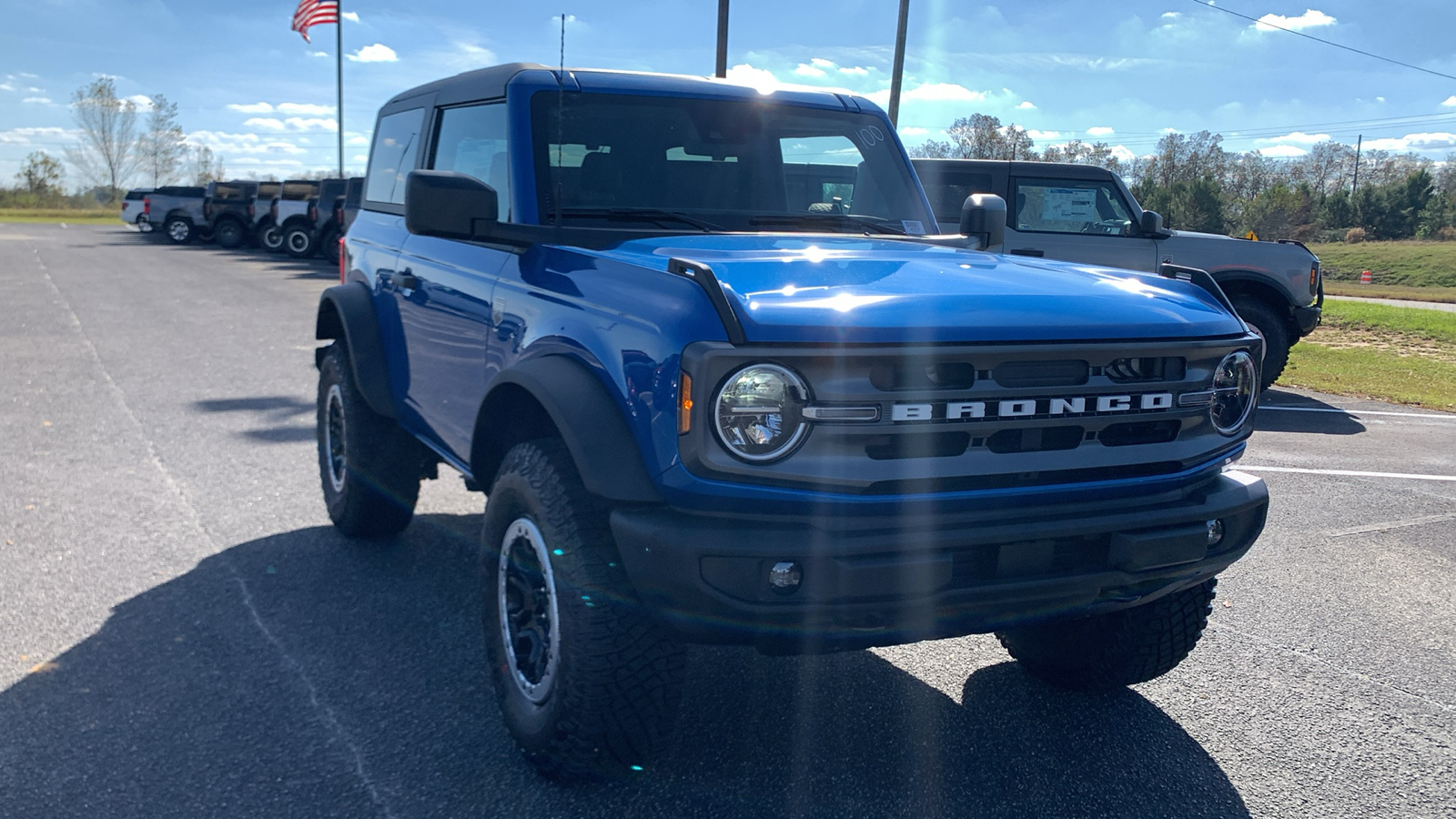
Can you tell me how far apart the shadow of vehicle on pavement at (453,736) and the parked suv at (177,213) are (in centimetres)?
3546

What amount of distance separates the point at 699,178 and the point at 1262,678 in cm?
258

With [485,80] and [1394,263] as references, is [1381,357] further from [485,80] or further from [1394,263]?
[1394,263]

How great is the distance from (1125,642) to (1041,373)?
117 centimetres

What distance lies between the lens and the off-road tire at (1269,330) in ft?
34.1

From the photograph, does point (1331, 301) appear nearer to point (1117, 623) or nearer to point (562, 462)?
point (1117, 623)

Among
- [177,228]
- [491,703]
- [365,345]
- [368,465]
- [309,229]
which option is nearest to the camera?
[491,703]

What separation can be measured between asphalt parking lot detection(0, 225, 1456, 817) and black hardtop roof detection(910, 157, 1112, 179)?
5.04 meters

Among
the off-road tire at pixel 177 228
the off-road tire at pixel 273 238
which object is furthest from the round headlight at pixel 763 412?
the off-road tire at pixel 177 228

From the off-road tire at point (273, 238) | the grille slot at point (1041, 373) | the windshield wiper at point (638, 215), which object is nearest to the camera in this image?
the grille slot at point (1041, 373)

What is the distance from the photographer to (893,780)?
3.00 meters

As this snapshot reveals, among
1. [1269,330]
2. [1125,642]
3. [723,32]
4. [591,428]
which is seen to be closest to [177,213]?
[723,32]

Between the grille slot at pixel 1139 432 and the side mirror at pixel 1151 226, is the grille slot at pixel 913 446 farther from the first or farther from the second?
the side mirror at pixel 1151 226

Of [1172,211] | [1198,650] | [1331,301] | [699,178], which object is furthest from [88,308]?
[1172,211]

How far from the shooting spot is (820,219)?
406cm
